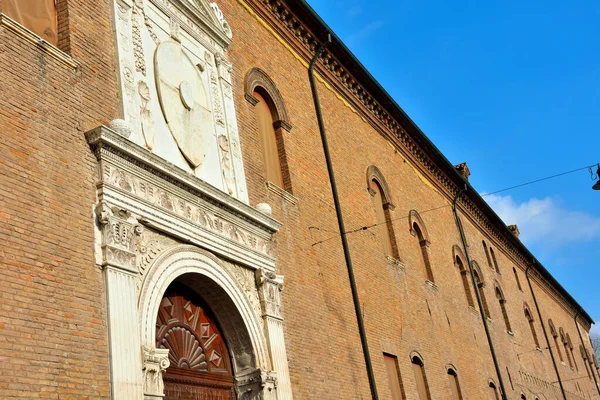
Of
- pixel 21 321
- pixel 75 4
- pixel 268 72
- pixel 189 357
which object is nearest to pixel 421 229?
pixel 268 72

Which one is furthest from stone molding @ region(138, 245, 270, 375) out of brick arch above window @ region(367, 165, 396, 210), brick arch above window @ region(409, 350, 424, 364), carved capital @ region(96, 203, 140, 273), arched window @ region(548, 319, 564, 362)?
arched window @ region(548, 319, 564, 362)

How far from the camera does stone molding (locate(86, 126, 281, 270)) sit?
25.1ft

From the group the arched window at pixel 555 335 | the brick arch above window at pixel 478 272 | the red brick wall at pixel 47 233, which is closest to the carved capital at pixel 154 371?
the red brick wall at pixel 47 233

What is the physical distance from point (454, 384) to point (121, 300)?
12.0 metres

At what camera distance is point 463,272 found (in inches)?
876

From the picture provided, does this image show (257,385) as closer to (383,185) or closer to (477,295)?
(383,185)

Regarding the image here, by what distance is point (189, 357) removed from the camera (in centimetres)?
874

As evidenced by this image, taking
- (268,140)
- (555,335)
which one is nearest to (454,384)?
(268,140)

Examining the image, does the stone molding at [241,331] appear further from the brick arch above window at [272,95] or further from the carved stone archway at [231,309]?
the brick arch above window at [272,95]

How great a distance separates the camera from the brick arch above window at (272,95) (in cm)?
1234

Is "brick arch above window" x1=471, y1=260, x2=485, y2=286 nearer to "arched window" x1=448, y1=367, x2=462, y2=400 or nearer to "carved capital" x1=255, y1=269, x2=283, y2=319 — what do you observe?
"arched window" x1=448, y1=367, x2=462, y2=400

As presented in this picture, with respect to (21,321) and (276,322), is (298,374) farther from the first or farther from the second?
(21,321)

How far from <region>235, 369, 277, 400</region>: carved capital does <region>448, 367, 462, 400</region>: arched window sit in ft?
28.5

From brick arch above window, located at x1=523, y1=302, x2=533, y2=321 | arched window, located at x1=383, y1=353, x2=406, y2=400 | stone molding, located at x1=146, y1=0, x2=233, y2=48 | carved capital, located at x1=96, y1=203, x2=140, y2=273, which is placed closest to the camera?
carved capital, located at x1=96, y1=203, x2=140, y2=273
